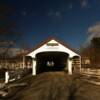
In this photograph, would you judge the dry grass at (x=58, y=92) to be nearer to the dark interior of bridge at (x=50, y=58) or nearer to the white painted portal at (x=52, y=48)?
the white painted portal at (x=52, y=48)

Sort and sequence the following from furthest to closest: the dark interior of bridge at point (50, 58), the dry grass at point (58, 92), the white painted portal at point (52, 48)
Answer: the dark interior of bridge at point (50, 58) < the white painted portal at point (52, 48) < the dry grass at point (58, 92)

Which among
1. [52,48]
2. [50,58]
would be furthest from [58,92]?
[50,58]

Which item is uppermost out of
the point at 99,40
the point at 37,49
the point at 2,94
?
the point at 99,40

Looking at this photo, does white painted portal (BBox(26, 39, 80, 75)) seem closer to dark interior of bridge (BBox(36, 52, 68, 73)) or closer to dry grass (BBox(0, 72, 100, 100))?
dark interior of bridge (BBox(36, 52, 68, 73))

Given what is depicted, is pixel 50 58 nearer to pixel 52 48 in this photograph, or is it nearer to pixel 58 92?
pixel 52 48

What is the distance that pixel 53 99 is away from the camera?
38.2 ft

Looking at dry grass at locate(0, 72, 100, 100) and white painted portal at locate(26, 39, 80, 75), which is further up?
white painted portal at locate(26, 39, 80, 75)

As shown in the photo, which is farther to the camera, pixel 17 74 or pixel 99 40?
pixel 99 40

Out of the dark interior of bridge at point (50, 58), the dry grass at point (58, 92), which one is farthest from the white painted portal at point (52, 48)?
the dry grass at point (58, 92)

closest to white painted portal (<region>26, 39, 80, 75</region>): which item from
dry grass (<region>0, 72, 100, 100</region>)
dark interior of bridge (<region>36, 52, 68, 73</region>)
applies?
dark interior of bridge (<region>36, 52, 68, 73</region>)

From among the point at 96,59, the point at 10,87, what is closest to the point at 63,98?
the point at 10,87

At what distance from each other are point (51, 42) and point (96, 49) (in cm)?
3422

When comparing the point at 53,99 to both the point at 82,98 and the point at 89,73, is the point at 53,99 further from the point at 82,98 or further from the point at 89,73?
the point at 89,73

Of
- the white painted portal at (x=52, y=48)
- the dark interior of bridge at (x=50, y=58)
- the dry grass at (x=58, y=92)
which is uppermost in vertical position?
the white painted portal at (x=52, y=48)
